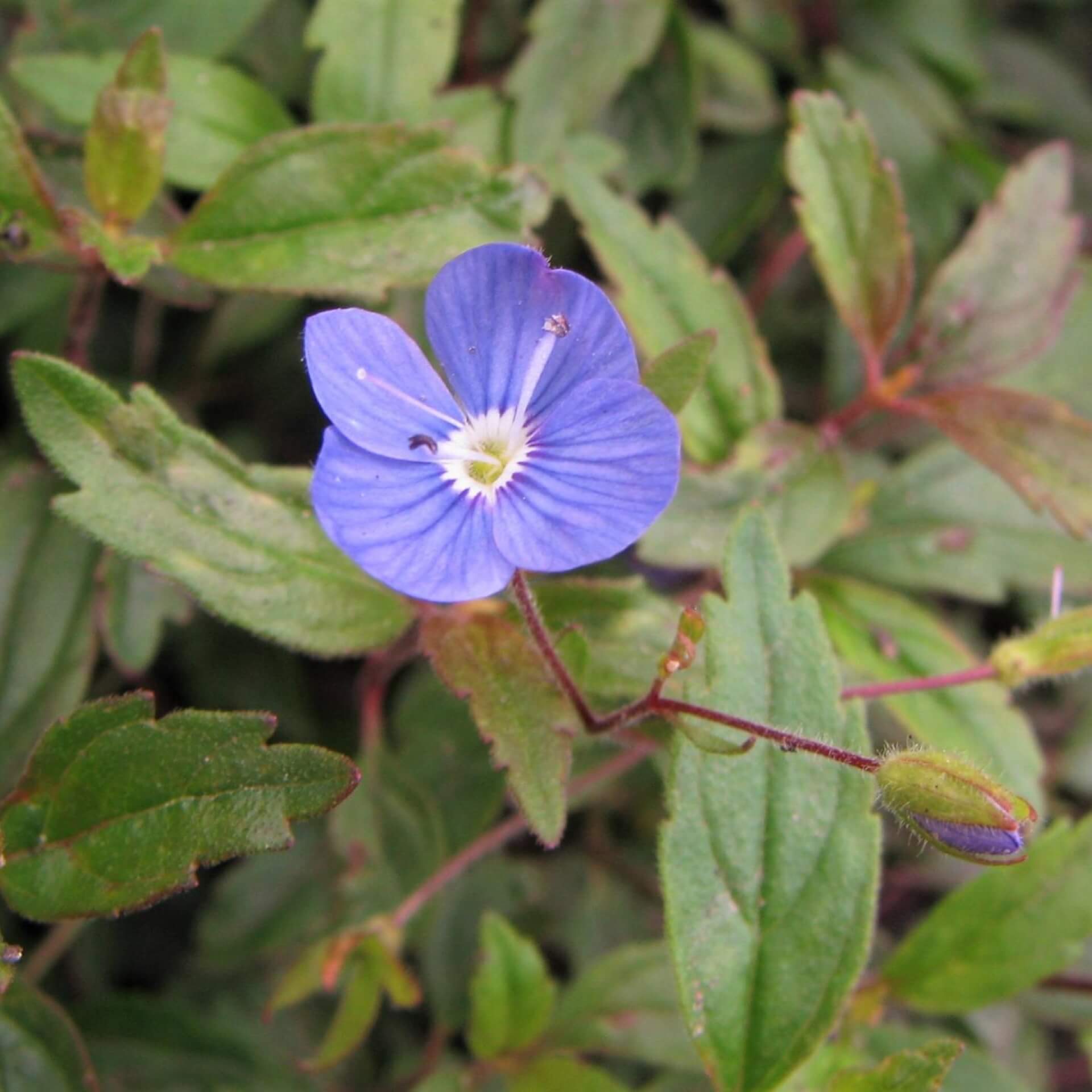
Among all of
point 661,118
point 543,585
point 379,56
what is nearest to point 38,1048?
point 543,585

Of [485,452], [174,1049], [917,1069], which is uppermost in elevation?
[485,452]

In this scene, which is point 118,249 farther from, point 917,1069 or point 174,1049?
point 917,1069

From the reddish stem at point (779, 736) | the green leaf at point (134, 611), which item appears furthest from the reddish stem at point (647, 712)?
the green leaf at point (134, 611)

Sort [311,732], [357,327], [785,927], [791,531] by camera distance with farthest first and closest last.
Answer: [311,732] < [791,531] < [785,927] < [357,327]

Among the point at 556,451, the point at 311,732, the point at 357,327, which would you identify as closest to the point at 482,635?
the point at 556,451

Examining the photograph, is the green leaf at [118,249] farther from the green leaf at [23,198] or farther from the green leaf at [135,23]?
the green leaf at [135,23]

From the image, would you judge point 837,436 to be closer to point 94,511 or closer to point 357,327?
point 357,327

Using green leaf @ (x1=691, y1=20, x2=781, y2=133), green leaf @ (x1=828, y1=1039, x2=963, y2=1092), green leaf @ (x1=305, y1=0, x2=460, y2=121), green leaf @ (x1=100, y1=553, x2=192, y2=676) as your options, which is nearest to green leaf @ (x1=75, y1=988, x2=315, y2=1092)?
green leaf @ (x1=100, y1=553, x2=192, y2=676)
